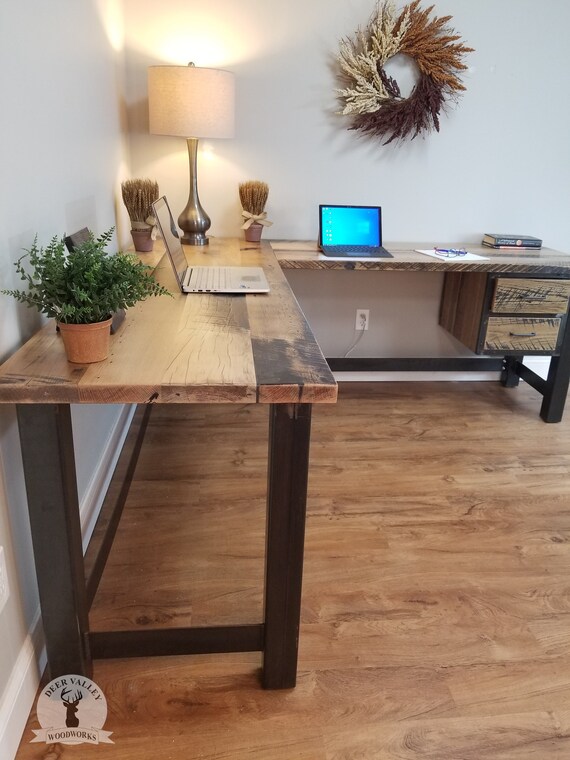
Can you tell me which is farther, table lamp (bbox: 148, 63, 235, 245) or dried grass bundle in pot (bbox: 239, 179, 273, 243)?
dried grass bundle in pot (bbox: 239, 179, 273, 243)

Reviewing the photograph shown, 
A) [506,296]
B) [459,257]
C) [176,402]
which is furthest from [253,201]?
[176,402]

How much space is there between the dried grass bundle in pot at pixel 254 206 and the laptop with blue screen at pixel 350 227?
0.89 feet

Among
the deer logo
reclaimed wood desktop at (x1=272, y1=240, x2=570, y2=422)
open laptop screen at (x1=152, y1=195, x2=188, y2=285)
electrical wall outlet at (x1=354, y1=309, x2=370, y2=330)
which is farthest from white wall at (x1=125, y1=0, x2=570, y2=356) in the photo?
the deer logo

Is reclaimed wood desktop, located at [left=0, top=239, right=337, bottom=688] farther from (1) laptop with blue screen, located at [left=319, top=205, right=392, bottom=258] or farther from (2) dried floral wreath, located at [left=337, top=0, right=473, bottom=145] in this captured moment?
(2) dried floral wreath, located at [left=337, top=0, right=473, bottom=145]

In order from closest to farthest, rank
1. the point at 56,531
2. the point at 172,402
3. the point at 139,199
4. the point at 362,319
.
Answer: the point at 172,402 < the point at 56,531 < the point at 139,199 < the point at 362,319

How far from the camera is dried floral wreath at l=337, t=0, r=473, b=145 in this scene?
2.52 m

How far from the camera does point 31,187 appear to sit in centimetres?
128

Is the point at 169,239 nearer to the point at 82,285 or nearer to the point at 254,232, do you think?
the point at 82,285

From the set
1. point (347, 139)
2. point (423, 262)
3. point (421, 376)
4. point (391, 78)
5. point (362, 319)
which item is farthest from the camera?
point (421, 376)

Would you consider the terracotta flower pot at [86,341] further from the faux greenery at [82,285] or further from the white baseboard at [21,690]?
the white baseboard at [21,690]

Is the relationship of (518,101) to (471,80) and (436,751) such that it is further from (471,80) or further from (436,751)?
(436,751)

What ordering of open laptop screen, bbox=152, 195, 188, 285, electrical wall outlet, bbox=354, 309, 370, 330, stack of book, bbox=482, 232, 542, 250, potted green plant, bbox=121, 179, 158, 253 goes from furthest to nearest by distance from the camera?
1. electrical wall outlet, bbox=354, 309, 370, 330
2. stack of book, bbox=482, 232, 542, 250
3. potted green plant, bbox=121, 179, 158, 253
4. open laptop screen, bbox=152, 195, 188, 285

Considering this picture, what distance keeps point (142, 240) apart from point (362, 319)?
1.28m

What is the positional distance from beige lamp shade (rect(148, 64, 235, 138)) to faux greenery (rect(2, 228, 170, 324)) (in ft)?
4.70
